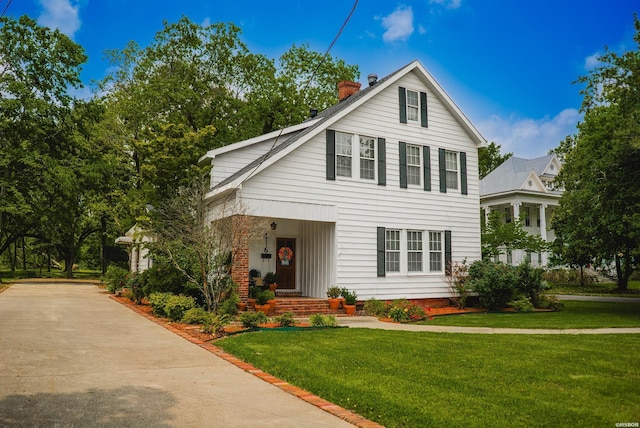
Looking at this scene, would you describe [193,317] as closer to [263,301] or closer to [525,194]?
[263,301]

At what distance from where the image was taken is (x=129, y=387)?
20.0 feet

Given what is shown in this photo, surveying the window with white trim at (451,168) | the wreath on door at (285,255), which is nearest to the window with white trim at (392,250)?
the window with white trim at (451,168)

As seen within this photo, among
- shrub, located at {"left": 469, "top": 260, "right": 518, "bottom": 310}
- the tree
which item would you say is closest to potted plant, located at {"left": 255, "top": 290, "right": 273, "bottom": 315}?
shrub, located at {"left": 469, "top": 260, "right": 518, "bottom": 310}

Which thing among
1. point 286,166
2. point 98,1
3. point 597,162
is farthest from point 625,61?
point 98,1

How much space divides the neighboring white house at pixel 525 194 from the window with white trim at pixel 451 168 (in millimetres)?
20344

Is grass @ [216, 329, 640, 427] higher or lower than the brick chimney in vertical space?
lower

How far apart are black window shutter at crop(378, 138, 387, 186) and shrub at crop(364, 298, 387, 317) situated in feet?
13.6

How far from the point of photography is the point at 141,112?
2844 cm

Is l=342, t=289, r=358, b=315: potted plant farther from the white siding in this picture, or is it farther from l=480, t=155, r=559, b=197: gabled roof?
l=480, t=155, r=559, b=197: gabled roof

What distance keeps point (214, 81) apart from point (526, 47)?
18948 millimetres

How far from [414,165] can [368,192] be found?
8.10 ft

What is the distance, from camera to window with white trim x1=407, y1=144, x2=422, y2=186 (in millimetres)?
18531

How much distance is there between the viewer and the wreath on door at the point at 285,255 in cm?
1802

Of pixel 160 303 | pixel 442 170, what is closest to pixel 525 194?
pixel 442 170
